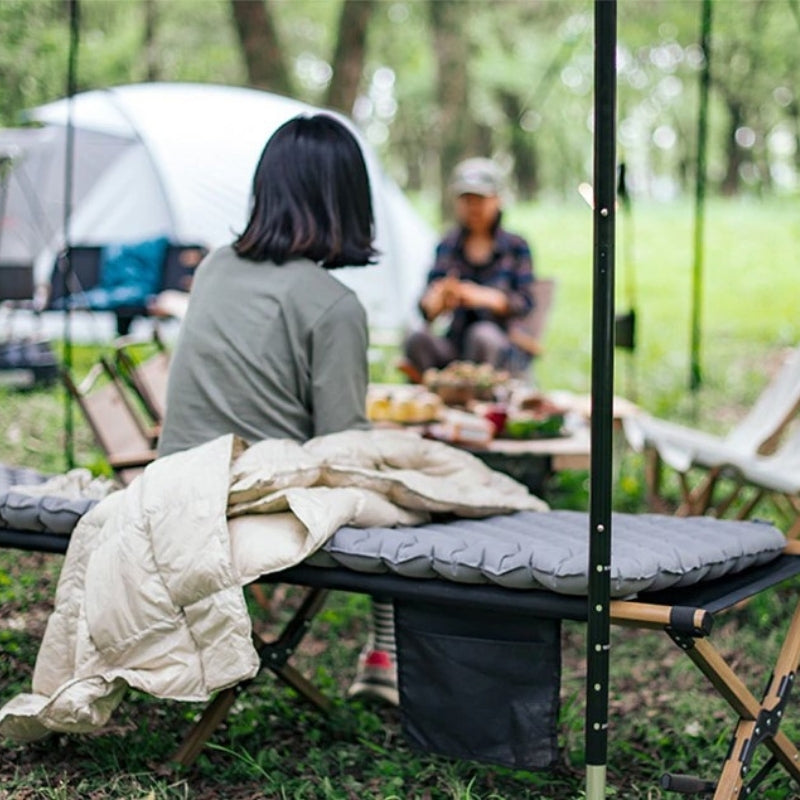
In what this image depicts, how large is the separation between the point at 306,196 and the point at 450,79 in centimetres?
961

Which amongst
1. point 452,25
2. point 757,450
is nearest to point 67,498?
point 757,450

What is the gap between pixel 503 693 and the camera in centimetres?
271

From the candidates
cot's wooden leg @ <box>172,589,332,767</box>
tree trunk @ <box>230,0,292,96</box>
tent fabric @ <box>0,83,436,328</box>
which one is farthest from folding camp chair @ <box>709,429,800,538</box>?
tree trunk @ <box>230,0,292,96</box>

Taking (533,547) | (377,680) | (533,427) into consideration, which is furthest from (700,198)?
(533,547)

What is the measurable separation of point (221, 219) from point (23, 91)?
12.9ft

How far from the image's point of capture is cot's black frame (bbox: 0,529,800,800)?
2520 mm

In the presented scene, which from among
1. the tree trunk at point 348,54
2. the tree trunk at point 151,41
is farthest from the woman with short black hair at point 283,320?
the tree trunk at point 151,41

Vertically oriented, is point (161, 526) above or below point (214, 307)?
below

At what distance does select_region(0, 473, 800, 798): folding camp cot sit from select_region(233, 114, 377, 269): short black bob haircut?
27.8 inches

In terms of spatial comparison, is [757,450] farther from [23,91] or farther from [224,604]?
[23,91]

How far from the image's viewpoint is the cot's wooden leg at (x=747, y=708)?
2559mm

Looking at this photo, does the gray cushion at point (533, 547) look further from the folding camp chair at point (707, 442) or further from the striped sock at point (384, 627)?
the folding camp chair at point (707, 442)

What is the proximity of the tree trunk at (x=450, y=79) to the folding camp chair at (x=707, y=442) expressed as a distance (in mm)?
7061

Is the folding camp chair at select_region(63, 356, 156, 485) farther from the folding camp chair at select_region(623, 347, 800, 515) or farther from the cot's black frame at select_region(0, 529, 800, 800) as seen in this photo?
the folding camp chair at select_region(623, 347, 800, 515)
